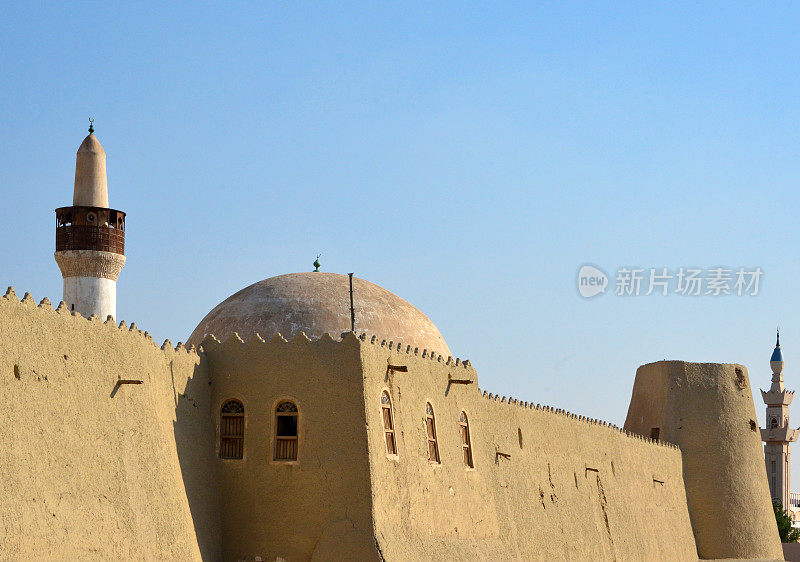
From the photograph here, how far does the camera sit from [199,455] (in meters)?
16.2

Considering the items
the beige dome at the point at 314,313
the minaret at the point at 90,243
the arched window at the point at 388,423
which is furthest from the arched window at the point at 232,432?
the minaret at the point at 90,243

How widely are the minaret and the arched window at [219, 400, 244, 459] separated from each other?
9087 mm

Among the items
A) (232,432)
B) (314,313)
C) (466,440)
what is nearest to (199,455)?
(232,432)

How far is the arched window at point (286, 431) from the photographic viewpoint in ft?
54.6

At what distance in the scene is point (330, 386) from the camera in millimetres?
16656

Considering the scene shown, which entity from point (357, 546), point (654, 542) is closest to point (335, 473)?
point (357, 546)

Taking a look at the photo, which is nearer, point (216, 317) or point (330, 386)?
point (330, 386)

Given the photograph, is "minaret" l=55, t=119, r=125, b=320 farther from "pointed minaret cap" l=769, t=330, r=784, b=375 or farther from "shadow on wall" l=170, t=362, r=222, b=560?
"pointed minaret cap" l=769, t=330, r=784, b=375

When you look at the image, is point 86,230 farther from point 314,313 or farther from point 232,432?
point 232,432

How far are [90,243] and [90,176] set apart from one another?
5.29ft

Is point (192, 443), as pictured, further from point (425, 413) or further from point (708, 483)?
point (708, 483)

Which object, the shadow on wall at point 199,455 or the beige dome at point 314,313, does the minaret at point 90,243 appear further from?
the shadow on wall at point 199,455

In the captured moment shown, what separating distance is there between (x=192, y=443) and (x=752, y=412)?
2141cm

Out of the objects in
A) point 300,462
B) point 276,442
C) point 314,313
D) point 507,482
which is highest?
point 314,313
